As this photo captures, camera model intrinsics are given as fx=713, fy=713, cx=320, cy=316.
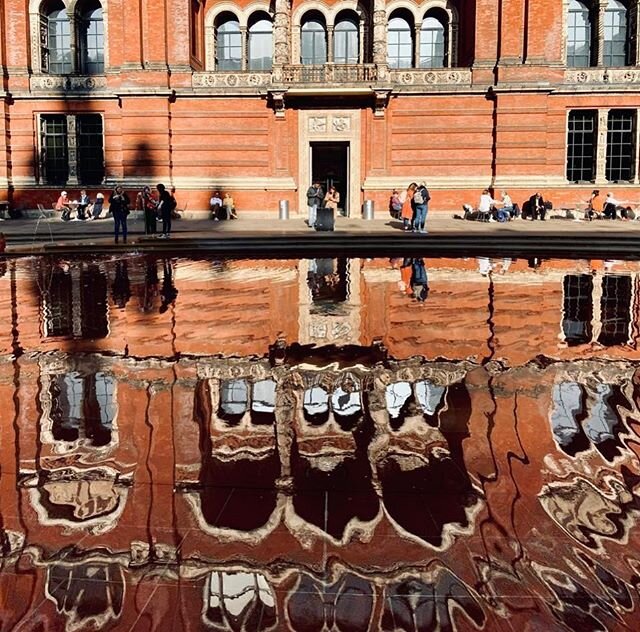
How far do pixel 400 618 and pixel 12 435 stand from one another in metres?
3.48

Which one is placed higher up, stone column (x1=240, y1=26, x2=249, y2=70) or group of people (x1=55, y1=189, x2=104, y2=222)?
stone column (x1=240, y1=26, x2=249, y2=70)

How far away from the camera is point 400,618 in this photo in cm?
303

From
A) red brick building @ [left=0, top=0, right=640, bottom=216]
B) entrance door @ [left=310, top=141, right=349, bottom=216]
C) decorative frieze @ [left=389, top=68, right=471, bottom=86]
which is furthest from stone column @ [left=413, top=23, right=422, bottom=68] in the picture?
entrance door @ [left=310, top=141, right=349, bottom=216]

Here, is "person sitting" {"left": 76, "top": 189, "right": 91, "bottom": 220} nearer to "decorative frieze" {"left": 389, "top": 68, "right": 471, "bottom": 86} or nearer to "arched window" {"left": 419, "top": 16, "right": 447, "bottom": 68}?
"decorative frieze" {"left": 389, "top": 68, "right": 471, "bottom": 86}

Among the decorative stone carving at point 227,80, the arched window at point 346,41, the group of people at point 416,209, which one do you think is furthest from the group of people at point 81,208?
the group of people at point 416,209

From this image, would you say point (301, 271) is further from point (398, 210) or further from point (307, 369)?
point (398, 210)

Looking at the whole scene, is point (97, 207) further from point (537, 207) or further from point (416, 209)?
point (537, 207)

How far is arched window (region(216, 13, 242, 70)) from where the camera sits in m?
32.3

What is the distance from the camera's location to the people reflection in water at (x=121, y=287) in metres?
11.5

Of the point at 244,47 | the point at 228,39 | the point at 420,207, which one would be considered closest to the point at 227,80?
the point at 244,47

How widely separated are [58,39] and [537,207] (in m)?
22.1

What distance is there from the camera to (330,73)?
92.7 feet

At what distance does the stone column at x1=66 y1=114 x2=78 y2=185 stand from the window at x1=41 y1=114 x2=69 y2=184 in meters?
0.23

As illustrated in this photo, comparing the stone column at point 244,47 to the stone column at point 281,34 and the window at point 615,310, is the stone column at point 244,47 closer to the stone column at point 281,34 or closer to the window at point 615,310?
the stone column at point 281,34
